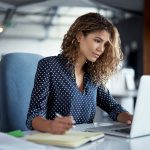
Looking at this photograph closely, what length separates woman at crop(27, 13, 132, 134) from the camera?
1656 millimetres

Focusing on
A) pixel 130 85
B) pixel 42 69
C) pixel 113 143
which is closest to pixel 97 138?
pixel 113 143

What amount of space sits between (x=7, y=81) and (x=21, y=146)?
81cm

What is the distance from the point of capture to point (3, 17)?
670cm

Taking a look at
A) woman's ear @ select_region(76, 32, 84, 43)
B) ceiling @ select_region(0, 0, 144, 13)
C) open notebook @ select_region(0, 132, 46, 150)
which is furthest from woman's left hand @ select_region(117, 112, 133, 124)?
ceiling @ select_region(0, 0, 144, 13)

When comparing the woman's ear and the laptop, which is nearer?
the laptop

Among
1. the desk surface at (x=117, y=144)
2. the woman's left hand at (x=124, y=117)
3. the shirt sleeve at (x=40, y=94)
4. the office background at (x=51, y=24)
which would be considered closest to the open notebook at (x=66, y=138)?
the desk surface at (x=117, y=144)

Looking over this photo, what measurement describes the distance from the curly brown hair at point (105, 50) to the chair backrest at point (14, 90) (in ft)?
0.78

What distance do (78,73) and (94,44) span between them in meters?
0.20

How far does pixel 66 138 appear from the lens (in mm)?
1147

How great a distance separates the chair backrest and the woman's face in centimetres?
36

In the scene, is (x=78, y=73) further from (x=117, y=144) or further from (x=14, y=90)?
(x=117, y=144)

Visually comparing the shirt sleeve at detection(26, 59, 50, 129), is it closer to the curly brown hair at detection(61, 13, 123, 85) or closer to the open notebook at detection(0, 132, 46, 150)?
the curly brown hair at detection(61, 13, 123, 85)

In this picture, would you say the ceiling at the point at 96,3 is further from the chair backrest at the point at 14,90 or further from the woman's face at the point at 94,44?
the woman's face at the point at 94,44

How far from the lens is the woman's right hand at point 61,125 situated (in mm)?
1205
